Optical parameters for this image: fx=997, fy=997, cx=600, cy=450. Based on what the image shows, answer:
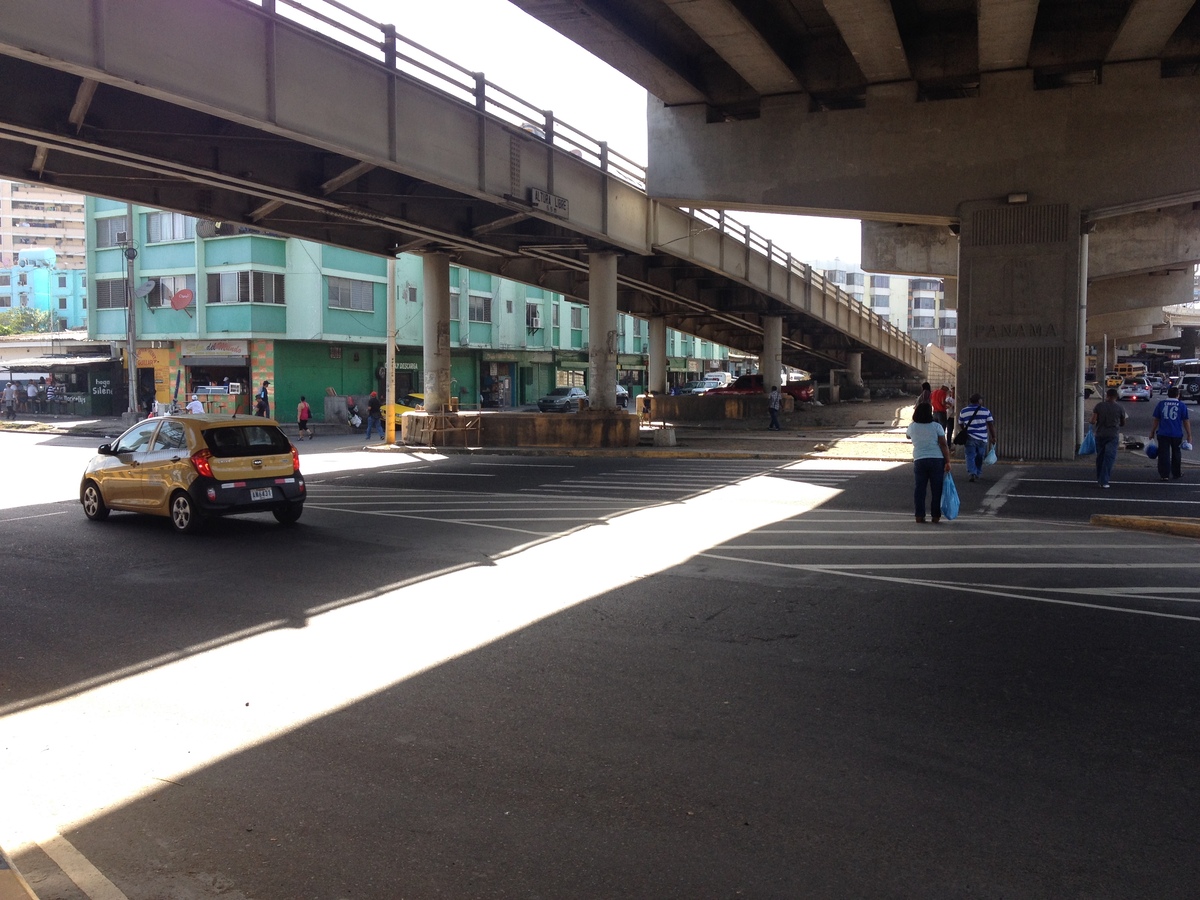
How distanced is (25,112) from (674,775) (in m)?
13.4

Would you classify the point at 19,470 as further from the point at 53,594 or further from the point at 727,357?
the point at 727,357

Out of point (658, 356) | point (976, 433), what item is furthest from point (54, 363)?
point (976, 433)

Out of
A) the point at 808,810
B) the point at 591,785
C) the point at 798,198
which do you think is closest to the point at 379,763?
the point at 591,785

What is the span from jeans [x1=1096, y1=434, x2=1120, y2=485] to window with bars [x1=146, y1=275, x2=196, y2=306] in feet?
132

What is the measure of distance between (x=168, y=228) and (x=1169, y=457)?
1671 inches

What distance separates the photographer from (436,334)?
30.2 m

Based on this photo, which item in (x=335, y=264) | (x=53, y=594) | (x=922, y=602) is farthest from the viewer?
(x=335, y=264)

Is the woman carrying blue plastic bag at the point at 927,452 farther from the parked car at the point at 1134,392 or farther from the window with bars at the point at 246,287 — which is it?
the parked car at the point at 1134,392

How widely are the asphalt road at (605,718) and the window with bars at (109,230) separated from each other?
42268 millimetres

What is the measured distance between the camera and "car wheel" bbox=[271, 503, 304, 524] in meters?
13.6

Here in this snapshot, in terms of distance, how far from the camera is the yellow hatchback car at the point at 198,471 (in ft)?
41.6

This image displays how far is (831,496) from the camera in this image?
16.7 m

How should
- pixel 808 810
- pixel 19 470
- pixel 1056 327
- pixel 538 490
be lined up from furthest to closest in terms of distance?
1. pixel 19 470
2. pixel 1056 327
3. pixel 538 490
4. pixel 808 810

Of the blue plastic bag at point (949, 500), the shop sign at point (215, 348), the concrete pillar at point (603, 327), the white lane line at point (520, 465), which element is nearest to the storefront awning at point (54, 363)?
the shop sign at point (215, 348)
